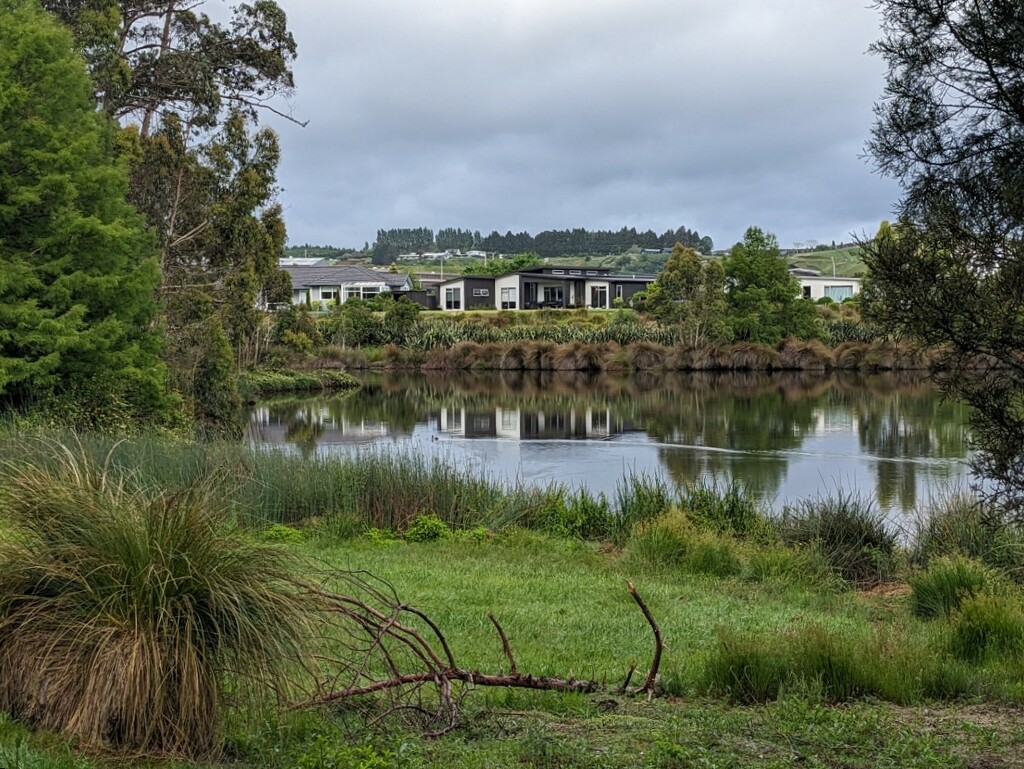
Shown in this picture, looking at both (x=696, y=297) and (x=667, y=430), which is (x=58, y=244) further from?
(x=696, y=297)

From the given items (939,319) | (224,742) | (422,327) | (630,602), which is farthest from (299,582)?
(422,327)

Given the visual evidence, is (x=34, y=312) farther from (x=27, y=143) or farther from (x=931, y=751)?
(x=931, y=751)

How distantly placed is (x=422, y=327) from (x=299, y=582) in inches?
2335

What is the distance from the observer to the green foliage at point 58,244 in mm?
16438

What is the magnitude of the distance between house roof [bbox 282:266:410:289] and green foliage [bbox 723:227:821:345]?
124 ft

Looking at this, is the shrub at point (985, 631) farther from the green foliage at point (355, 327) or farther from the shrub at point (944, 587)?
the green foliage at point (355, 327)

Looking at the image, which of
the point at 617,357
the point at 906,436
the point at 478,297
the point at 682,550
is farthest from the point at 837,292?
the point at 682,550

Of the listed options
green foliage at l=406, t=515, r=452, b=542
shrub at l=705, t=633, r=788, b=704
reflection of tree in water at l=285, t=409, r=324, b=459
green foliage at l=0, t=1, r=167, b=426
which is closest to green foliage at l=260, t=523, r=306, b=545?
green foliage at l=406, t=515, r=452, b=542

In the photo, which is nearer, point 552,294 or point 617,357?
point 617,357

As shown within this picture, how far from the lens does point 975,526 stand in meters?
11.4

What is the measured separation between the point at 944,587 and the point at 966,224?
431 centimetres

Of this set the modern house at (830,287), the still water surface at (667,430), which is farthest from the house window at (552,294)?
the still water surface at (667,430)

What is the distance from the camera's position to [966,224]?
17.8 feet

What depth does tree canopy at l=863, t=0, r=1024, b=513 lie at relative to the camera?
525 cm
